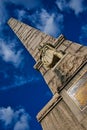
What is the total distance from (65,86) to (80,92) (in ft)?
2.42

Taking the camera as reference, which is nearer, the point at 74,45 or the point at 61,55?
the point at 61,55

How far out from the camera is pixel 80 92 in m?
6.07

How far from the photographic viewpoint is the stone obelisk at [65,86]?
6.03 m

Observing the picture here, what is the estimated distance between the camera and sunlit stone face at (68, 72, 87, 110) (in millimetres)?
5898

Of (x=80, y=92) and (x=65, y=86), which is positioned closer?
(x=80, y=92)

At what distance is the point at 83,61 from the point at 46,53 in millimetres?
1909

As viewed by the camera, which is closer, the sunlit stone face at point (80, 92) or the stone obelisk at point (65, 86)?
the sunlit stone face at point (80, 92)

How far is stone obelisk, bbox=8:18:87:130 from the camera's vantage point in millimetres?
6027

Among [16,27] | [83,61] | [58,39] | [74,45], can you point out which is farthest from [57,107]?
[16,27]

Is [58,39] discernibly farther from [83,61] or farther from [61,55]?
[83,61]

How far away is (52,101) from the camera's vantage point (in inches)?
280

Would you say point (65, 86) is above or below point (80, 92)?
above

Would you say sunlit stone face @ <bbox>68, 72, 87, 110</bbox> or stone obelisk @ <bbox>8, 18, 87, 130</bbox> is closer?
sunlit stone face @ <bbox>68, 72, 87, 110</bbox>

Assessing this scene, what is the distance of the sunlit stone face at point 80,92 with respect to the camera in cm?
590
